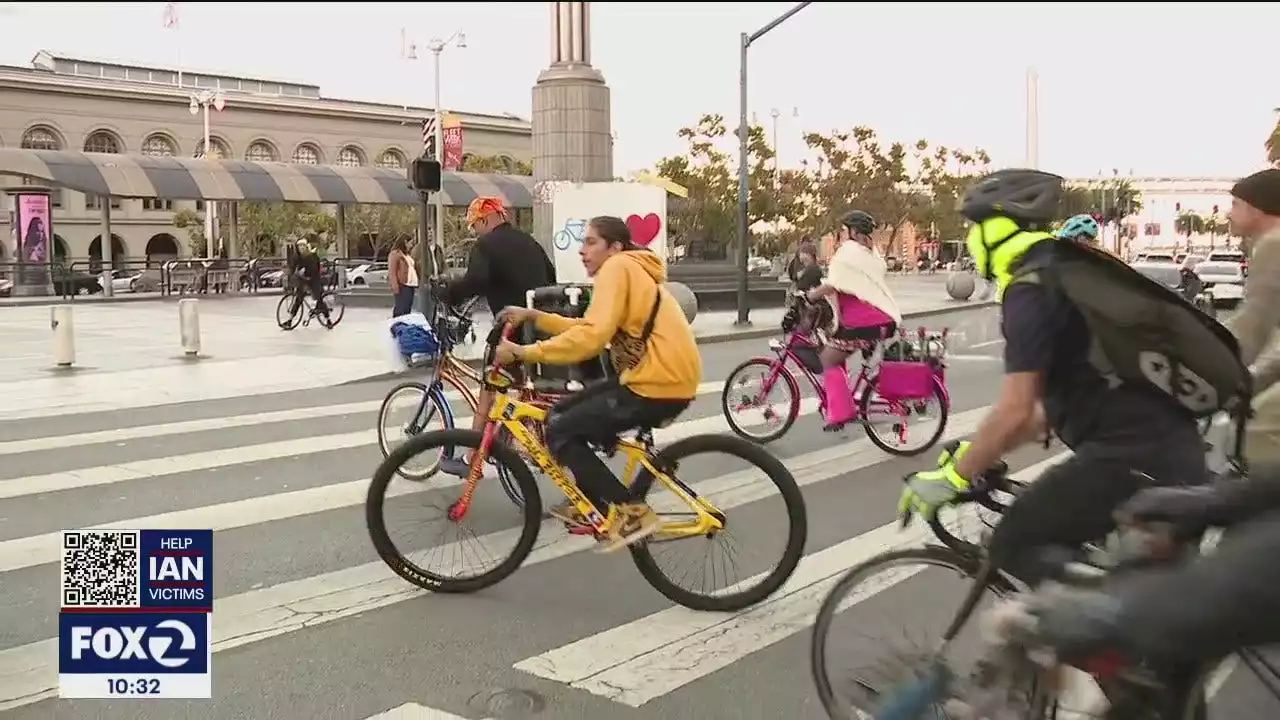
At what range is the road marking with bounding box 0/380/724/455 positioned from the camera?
379 inches

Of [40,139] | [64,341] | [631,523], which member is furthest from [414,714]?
[40,139]

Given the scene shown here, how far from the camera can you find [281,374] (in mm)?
14867

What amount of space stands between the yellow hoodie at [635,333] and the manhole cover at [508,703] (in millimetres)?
1456

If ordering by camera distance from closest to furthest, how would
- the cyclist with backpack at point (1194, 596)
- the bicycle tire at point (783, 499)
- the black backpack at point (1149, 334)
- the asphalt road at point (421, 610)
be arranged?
the cyclist with backpack at point (1194, 596), the black backpack at point (1149, 334), the asphalt road at point (421, 610), the bicycle tire at point (783, 499)

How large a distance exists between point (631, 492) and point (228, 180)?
1606 inches

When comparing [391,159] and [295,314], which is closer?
[295,314]

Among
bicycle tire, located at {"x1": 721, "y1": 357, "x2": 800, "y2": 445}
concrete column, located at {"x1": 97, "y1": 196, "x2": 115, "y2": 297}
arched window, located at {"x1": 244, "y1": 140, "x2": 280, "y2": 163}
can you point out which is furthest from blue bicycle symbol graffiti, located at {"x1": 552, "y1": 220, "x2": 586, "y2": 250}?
arched window, located at {"x1": 244, "y1": 140, "x2": 280, "y2": 163}

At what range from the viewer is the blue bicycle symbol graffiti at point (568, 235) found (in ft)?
62.7

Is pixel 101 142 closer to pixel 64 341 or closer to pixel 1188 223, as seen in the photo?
pixel 64 341

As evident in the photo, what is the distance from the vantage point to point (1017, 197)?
10.8 feet

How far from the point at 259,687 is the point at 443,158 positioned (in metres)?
41.8

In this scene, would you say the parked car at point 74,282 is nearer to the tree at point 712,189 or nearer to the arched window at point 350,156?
the tree at point 712,189

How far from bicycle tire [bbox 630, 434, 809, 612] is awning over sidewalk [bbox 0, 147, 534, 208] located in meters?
35.6

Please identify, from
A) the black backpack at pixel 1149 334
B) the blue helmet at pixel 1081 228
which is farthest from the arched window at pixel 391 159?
the black backpack at pixel 1149 334
